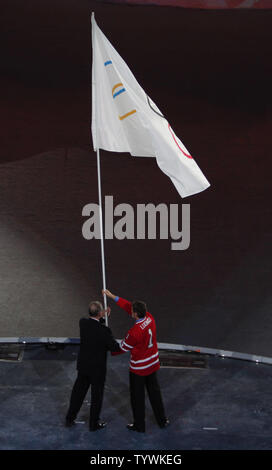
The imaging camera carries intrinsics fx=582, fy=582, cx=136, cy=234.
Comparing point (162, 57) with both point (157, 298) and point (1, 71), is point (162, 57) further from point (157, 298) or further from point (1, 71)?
point (157, 298)

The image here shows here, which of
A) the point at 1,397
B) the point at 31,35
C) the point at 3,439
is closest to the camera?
the point at 3,439

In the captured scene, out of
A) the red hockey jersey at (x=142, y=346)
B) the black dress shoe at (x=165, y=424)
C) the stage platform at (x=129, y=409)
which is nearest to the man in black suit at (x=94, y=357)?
the red hockey jersey at (x=142, y=346)

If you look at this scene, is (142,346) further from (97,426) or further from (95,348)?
(97,426)

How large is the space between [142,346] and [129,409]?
1204 mm

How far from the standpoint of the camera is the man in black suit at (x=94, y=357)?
6.43 m

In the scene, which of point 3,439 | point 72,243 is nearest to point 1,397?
point 3,439

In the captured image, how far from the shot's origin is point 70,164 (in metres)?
9.27

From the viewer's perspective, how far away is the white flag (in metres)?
6.86

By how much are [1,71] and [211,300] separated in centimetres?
486

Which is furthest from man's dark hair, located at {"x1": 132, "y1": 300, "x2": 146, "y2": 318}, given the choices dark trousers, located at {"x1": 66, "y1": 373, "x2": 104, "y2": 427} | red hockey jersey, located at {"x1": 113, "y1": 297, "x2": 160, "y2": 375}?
dark trousers, located at {"x1": 66, "y1": 373, "x2": 104, "y2": 427}

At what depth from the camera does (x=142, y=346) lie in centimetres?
644

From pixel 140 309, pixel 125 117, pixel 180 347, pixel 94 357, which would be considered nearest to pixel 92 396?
pixel 94 357

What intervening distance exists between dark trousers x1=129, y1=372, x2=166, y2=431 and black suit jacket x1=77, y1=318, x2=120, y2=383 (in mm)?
379

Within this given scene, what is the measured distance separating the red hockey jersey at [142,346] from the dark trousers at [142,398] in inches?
4.0
